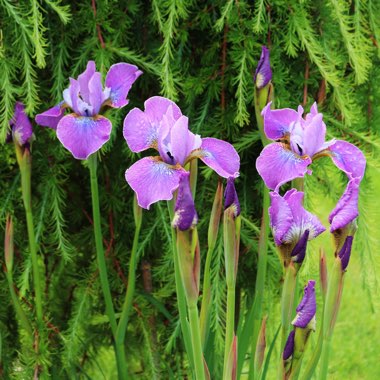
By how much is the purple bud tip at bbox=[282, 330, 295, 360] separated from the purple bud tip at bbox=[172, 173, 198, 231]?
0.75 ft

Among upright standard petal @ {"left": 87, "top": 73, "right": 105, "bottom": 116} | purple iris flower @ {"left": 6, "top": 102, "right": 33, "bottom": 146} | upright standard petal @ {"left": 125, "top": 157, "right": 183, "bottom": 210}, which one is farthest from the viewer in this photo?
purple iris flower @ {"left": 6, "top": 102, "right": 33, "bottom": 146}

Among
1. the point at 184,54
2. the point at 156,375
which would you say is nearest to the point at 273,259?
the point at 156,375

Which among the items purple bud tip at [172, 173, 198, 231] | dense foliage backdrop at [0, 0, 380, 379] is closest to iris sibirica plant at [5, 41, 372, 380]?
purple bud tip at [172, 173, 198, 231]

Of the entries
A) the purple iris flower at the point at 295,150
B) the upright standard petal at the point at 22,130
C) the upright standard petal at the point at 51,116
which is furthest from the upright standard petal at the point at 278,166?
the upright standard petal at the point at 22,130

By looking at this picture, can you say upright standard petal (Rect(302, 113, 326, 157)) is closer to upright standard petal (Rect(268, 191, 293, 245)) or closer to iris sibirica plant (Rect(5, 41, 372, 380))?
iris sibirica plant (Rect(5, 41, 372, 380))

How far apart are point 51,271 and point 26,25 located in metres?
0.75

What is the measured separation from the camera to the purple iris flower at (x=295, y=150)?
4.02 ft

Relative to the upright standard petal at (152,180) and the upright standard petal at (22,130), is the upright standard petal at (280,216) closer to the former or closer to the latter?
the upright standard petal at (152,180)

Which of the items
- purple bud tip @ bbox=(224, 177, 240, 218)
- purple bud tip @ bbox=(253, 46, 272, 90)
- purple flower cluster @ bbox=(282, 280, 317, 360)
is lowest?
purple flower cluster @ bbox=(282, 280, 317, 360)

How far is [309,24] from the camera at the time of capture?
1.83m

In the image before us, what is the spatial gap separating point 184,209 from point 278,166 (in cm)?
26

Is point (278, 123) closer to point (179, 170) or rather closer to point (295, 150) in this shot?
point (295, 150)

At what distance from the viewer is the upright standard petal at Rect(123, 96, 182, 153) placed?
49.1 inches

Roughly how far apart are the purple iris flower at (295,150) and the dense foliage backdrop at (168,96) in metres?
0.41
